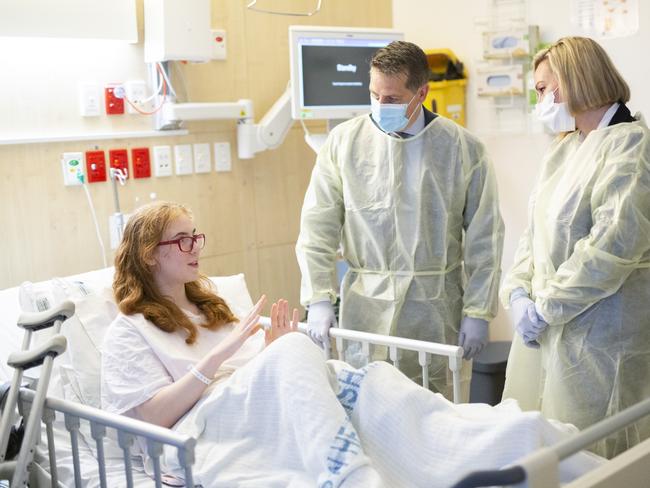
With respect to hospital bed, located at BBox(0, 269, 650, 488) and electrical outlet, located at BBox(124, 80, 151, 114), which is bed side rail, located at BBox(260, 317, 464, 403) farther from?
electrical outlet, located at BBox(124, 80, 151, 114)

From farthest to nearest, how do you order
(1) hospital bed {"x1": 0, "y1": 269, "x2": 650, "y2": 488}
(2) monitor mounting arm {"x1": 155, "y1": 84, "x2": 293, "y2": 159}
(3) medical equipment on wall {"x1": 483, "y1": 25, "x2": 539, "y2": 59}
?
(3) medical equipment on wall {"x1": 483, "y1": 25, "x2": 539, "y2": 59}
(2) monitor mounting arm {"x1": 155, "y1": 84, "x2": 293, "y2": 159}
(1) hospital bed {"x1": 0, "y1": 269, "x2": 650, "y2": 488}

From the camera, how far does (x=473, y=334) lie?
2596 mm

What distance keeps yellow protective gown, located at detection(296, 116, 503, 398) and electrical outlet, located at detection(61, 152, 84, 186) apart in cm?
113

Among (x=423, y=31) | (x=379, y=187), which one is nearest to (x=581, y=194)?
(x=379, y=187)

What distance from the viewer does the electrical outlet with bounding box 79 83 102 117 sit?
3.37m

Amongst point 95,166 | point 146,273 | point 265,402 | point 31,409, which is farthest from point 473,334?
point 95,166

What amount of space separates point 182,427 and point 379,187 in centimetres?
99

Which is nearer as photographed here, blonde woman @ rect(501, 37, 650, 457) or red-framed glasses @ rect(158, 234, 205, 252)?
blonde woman @ rect(501, 37, 650, 457)

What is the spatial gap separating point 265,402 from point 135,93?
1.89 metres

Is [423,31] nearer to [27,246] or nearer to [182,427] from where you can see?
[27,246]

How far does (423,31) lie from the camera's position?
14.5 feet

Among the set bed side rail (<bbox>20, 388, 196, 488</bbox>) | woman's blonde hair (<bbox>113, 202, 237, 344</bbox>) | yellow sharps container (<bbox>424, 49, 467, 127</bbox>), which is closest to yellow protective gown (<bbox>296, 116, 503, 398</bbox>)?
woman's blonde hair (<bbox>113, 202, 237, 344</bbox>)

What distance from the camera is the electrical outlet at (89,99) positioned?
337 centimetres

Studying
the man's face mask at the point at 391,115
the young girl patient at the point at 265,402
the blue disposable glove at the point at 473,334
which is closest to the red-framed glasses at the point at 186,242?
the young girl patient at the point at 265,402
